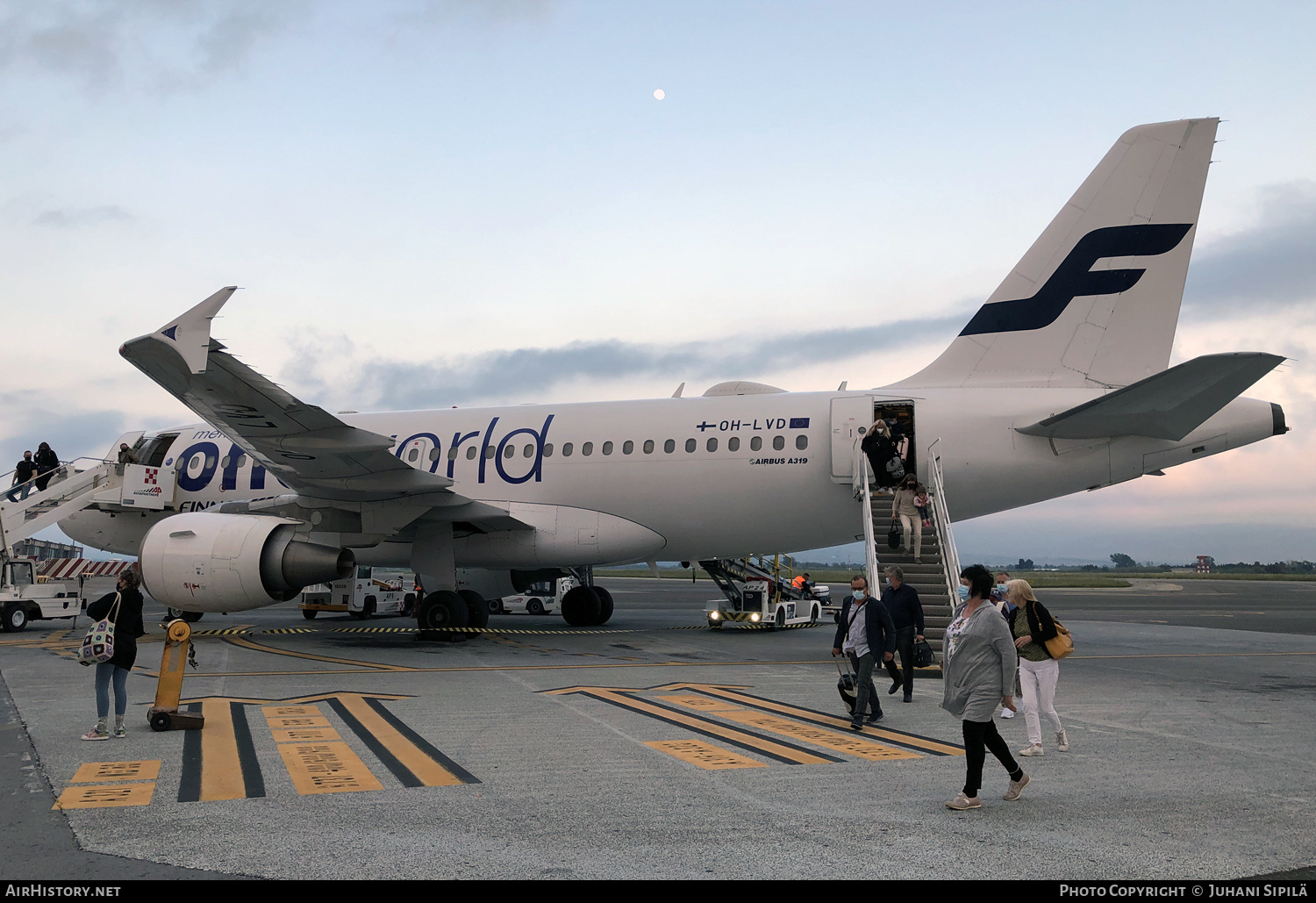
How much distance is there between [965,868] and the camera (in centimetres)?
462

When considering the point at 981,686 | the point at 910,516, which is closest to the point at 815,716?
the point at 981,686

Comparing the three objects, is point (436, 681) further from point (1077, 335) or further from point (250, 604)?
point (1077, 335)

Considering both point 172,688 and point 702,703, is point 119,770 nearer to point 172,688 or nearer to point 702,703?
point 172,688

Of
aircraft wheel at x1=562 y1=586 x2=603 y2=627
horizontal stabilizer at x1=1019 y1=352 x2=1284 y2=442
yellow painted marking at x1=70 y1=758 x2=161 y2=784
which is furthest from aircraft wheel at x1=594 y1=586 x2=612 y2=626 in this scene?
yellow painted marking at x1=70 y1=758 x2=161 y2=784

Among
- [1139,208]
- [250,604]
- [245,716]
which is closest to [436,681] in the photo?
[245,716]

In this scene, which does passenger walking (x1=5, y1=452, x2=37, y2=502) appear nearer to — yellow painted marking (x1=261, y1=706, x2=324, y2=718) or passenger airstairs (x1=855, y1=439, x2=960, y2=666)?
yellow painted marking (x1=261, y1=706, x2=324, y2=718)

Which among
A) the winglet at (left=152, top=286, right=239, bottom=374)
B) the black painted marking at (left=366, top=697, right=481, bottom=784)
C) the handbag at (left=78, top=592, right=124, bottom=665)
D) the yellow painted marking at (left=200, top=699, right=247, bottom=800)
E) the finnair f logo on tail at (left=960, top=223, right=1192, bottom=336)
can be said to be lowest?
the black painted marking at (left=366, top=697, right=481, bottom=784)

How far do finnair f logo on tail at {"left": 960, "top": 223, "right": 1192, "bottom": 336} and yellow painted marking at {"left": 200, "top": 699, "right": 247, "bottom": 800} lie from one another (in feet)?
44.5

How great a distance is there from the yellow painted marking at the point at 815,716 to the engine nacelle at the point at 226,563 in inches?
313

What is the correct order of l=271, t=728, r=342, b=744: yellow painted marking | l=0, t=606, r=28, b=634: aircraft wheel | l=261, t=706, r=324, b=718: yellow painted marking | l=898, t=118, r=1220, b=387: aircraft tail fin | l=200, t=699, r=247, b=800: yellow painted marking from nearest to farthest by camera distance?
l=200, t=699, r=247, b=800: yellow painted marking → l=271, t=728, r=342, b=744: yellow painted marking → l=261, t=706, r=324, b=718: yellow painted marking → l=898, t=118, r=1220, b=387: aircraft tail fin → l=0, t=606, r=28, b=634: aircraft wheel

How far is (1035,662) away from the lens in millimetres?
7984

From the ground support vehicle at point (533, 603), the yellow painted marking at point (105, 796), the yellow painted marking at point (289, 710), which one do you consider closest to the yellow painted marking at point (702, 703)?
the yellow painted marking at point (289, 710)

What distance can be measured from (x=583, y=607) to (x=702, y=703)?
12093mm

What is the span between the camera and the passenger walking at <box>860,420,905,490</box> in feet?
51.4
